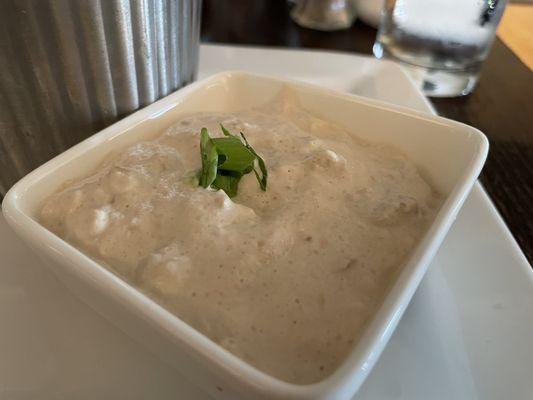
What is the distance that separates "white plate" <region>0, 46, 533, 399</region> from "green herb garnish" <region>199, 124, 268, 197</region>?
0.25 metres

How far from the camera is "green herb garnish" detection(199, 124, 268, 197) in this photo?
2.40ft

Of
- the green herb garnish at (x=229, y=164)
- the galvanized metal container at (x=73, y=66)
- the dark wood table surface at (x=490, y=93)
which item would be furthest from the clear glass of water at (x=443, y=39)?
the green herb garnish at (x=229, y=164)

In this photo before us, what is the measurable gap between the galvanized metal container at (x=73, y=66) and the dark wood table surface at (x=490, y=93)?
2.41 ft

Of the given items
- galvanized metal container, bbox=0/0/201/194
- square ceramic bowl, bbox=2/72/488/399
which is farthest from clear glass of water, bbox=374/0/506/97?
galvanized metal container, bbox=0/0/201/194

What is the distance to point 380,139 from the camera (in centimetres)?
92

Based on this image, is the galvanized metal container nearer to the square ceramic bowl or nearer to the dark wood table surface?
the square ceramic bowl

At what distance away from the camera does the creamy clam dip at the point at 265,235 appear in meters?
0.56

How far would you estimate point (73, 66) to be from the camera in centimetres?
81

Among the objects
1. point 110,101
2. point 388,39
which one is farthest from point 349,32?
point 110,101

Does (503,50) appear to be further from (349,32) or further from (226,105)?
(226,105)

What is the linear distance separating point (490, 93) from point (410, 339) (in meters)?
1.03

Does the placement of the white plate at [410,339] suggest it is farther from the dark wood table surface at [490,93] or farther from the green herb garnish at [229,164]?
the green herb garnish at [229,164]

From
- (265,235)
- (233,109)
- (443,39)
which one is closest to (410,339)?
(265,235)

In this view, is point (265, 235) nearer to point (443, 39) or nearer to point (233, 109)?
point (233, 109)
